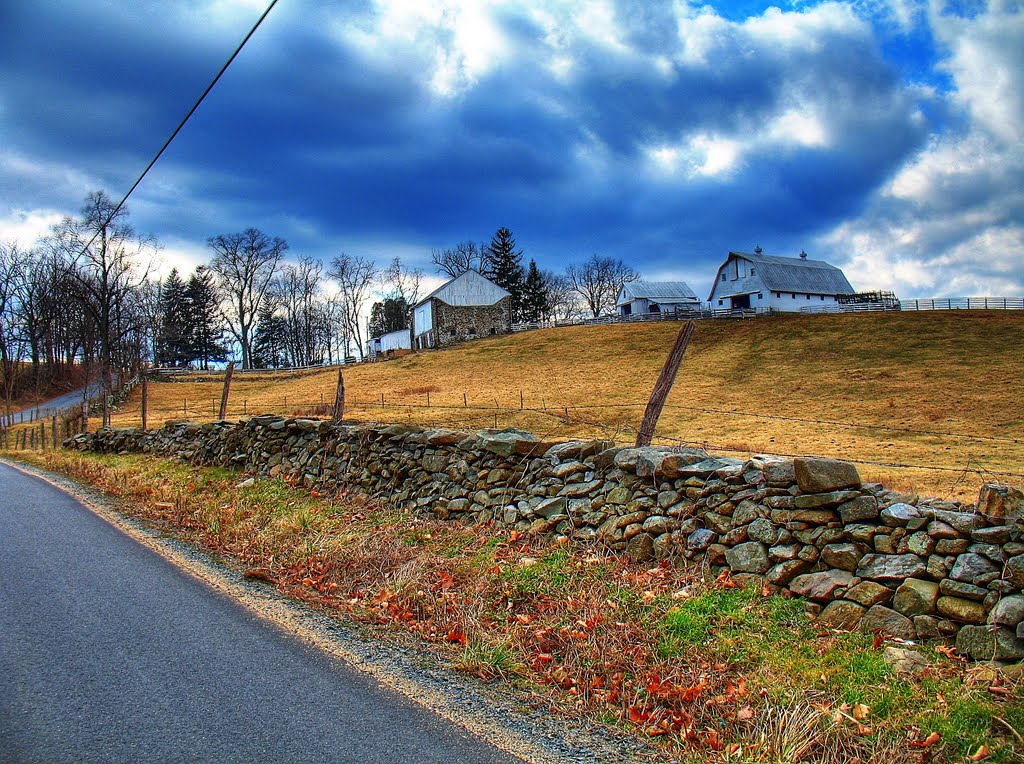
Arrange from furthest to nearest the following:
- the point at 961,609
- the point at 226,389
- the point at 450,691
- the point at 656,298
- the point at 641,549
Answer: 1. the point at 656,298
2. the point at 226,389
3. the point at 641,549
4. the point at 961,609
5. the point at 450,691

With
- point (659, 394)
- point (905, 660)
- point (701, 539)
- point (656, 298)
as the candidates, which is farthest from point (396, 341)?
point (905, 660)

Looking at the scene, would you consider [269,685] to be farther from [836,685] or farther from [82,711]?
[836,685]

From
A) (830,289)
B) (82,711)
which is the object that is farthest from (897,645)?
(830,289)

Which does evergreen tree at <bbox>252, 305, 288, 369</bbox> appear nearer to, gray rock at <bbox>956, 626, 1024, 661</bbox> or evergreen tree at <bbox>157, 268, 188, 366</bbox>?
evergreen tree at <bbox>157, 268, 188, 366</bbox>

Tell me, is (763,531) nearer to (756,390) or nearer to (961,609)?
(961,609)

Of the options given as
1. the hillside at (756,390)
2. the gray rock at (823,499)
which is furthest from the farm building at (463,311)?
the gray rock at (823,499)

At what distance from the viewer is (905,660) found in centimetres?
451

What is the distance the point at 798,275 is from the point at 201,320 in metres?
75.6

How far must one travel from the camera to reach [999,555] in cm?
468

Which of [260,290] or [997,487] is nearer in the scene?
[997,487]

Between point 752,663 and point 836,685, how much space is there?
569 millimetres

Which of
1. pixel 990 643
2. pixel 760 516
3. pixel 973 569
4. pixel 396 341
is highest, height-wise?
pixel 396 341

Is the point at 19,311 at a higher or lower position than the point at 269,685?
higher

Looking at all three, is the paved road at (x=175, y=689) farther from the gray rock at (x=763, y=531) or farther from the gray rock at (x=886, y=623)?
the gray rock at (x=763, y=531)
